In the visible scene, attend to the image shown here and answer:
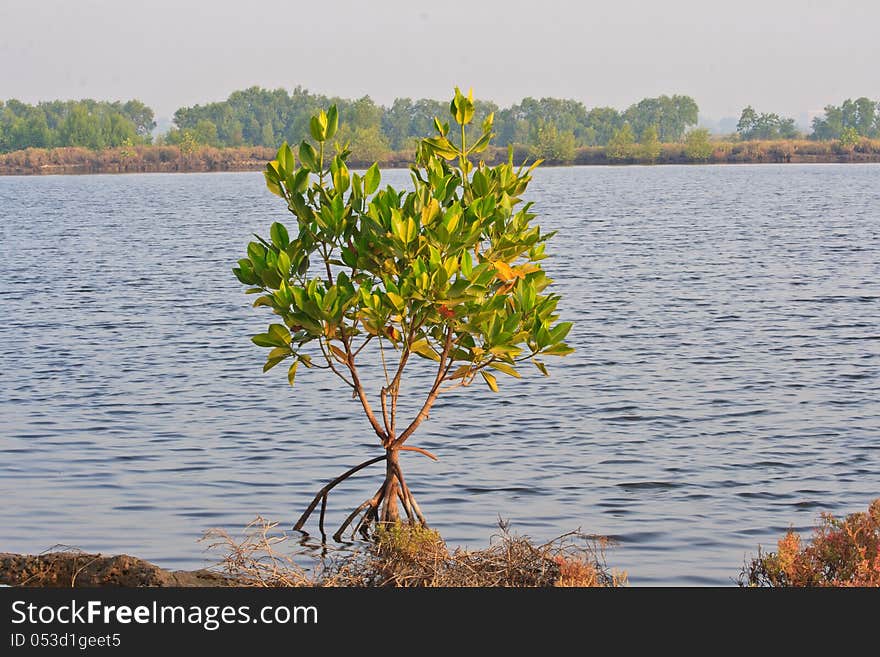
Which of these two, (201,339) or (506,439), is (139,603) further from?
(201,339)

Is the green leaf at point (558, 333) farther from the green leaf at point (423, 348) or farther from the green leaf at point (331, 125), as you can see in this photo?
the green leaf at point (331, 125)

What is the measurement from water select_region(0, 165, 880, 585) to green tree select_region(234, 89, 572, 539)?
2.45m

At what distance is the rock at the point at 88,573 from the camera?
32.6 feet

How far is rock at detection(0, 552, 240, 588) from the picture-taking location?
392 inches

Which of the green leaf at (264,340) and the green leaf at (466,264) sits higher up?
the green leaf at (466,264)

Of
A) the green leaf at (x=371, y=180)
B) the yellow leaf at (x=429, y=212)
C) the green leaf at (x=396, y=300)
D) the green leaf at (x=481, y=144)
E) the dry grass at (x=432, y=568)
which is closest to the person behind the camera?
the dry grass at (x=432, y=568)

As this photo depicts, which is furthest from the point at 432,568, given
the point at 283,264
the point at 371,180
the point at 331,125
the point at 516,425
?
the point at 516,425

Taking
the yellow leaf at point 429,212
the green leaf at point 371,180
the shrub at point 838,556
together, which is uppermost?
the green leaf at point 371,180

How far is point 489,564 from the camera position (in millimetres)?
9891

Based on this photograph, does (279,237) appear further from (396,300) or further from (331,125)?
(396,300)

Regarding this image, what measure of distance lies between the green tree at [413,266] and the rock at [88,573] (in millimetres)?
2210

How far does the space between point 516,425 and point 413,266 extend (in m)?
8.29

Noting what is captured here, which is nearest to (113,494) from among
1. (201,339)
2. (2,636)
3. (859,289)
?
(2,636)

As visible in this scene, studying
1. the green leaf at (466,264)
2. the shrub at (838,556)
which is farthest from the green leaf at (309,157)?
the shrub at (838,556)
